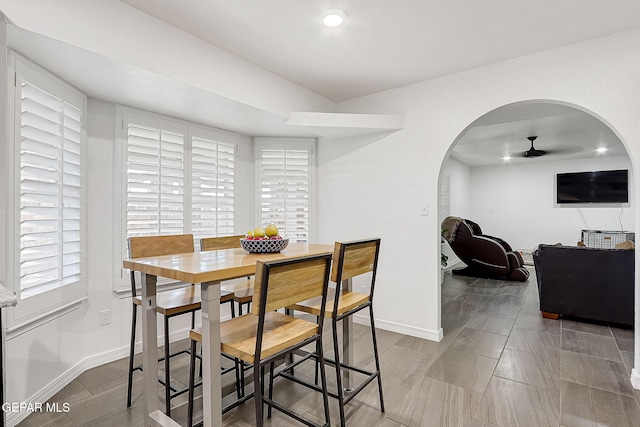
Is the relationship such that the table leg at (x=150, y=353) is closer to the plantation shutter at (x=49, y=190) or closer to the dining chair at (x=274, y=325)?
the dining chair at (x=274, y=325)

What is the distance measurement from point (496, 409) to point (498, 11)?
8.42ft

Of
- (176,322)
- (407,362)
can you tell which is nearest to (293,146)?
(176,322)

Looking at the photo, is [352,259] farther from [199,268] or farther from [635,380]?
[635,380]

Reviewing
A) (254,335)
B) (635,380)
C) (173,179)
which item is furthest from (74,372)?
(635,380)

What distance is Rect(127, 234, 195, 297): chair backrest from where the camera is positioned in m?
2.08

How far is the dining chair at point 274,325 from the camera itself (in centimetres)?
131

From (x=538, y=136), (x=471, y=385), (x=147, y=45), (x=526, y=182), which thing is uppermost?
(x=538, y=136)

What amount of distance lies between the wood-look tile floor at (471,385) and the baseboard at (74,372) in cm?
5

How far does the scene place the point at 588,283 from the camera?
357 centimetres

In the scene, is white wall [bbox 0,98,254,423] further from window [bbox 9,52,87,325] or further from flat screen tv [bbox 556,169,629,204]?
flat screen tv [bbox 556,169,629,204]

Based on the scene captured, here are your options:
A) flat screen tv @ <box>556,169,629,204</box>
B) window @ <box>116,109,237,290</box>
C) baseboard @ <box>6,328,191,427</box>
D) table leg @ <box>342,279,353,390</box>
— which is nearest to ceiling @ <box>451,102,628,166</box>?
flat screen tv @ <box>556,169,629,204</box>

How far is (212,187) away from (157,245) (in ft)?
4.37

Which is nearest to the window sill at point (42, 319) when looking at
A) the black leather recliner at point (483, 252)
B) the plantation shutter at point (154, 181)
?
Result: the plantation shutter at point (154, 181)

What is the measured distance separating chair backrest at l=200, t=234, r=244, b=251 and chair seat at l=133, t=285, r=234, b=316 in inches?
12.8
